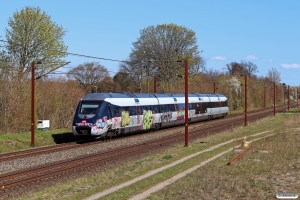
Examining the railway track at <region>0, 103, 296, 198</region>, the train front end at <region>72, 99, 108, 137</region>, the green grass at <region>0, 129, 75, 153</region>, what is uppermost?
the train front end at <region>72, 99, 108, 137</region>

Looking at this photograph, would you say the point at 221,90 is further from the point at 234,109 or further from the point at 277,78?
the point at 277,78

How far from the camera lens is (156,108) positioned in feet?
123

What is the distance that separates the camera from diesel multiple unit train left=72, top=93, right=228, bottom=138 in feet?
92.7

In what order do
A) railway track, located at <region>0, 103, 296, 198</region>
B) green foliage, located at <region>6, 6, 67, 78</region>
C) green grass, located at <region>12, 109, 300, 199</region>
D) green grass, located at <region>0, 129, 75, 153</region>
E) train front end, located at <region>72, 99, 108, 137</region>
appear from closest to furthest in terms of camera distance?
green grass, located at <region>12, 109, 300, 199</region>
railway track, located at <region>0, 103, 296, 198</region>
green grass, located at <region>0, 129, 75, 153</region>
train front end, located at <region>72, 99, 108, 137</region>
green foliage, located at <region>6, 6, 67, 78</region>

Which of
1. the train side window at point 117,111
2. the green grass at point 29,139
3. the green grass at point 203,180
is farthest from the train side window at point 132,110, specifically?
the green grass at point 203,180

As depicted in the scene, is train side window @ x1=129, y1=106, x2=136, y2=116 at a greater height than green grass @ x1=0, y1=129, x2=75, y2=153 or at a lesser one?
greater

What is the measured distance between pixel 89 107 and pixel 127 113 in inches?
155

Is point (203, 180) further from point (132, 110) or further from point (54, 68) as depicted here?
point (54, 68)

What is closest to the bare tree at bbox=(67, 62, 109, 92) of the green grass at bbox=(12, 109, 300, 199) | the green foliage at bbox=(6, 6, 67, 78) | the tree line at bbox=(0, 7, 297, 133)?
the tree line at bbox=(0, 7, 297, 133)

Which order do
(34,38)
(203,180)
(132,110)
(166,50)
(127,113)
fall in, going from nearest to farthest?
(203,180) < (127,113) < (132,110) < (34,38) < (166,50)

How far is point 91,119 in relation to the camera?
2800cm

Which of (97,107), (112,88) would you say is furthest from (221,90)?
(97,107)

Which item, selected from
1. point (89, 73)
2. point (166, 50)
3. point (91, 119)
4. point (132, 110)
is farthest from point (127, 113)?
point (89, 73)

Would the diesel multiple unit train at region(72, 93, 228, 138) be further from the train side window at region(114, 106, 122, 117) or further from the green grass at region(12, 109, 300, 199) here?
the green grass at region(12, 109, 300, 199)
